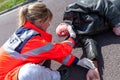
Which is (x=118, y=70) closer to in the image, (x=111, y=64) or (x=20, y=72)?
(x=111, y=64)

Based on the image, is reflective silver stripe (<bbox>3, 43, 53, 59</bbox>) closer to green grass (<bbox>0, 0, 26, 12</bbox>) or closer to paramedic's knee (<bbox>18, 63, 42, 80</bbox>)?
paramedic's knee (<bbox>18, 63, 42, 80</bbox>)

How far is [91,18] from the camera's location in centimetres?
332

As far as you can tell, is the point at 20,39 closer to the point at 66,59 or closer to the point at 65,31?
the point at 66,59

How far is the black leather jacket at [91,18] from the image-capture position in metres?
3.27

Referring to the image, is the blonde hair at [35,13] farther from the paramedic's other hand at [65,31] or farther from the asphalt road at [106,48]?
the asphalt road at [106,48]

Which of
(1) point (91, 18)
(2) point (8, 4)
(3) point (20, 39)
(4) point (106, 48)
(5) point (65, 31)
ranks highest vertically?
(3) point (20, 39)

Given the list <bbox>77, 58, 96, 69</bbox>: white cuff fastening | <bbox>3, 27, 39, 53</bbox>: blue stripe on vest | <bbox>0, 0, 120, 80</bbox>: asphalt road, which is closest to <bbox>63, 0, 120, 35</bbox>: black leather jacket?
<bbox>0, 0, 120, 80</bbox>: asphalt road

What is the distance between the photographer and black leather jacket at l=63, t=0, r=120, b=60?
3.27 metres

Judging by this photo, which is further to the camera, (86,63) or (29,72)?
(86,63)

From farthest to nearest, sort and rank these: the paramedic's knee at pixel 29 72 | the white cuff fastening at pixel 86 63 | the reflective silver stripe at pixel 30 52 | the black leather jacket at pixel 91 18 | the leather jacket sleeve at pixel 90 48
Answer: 1. the black leather jacket at pixel 91 18
2. the leather jacket sleeve at pixel 90 48
3. the white cuff fastening at pixel 86 63
4. the reflective silver stripe at pixel 30 52
5. the paramedic's knee at pixel 29 72

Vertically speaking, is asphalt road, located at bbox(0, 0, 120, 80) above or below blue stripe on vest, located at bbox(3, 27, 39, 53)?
below

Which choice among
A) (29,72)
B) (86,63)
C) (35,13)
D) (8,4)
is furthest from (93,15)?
(8,4)

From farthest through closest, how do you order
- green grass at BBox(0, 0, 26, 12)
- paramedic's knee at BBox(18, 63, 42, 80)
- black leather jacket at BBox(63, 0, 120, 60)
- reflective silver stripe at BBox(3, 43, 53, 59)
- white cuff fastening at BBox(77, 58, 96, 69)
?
green grass at BBox(0, 0, 26, 12)
black leather jacket at BBox(63, 0, 120, 60)
white cuff fastening at BBox(77, 58, 96, 69)
reflective silver stripe at BBox(3, 43, 53, 59)
paramedic's knee at BBox(18, 63, 42, 80)

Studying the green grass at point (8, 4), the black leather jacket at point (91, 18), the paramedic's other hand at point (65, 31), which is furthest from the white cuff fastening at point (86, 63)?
the green grass at point (8, 4)
